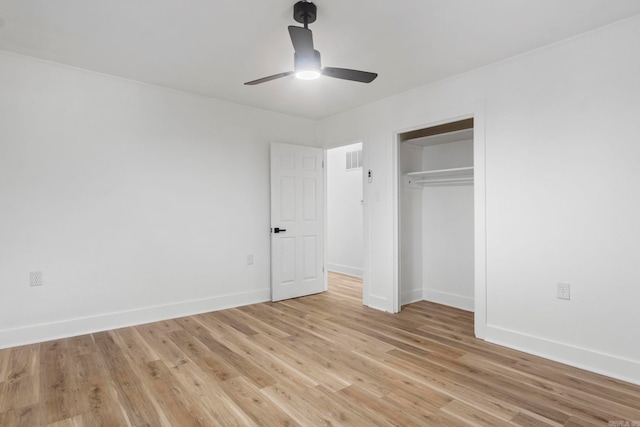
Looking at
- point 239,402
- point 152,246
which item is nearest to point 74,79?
point 152,246

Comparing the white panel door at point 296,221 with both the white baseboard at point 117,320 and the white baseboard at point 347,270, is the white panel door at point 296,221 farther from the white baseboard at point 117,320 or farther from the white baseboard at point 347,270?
the white baseboard at point 347,270

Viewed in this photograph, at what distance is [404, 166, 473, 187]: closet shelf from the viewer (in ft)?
13.2

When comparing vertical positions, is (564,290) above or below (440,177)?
below

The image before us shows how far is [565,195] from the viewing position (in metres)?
2.76

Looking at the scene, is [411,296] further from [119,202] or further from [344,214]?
[119,202]

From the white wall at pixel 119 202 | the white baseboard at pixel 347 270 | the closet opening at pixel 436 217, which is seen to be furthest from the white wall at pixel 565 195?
the white baseboard at pixel 347 270

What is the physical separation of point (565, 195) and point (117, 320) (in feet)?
14.1

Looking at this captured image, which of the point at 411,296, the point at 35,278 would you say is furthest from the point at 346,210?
the point at 35,278

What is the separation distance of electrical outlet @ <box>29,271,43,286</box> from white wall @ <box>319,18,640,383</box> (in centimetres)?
416

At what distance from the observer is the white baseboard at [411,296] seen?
14.5 feet

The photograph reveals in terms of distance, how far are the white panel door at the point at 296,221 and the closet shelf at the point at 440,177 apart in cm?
134

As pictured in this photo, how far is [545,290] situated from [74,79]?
4702 mm

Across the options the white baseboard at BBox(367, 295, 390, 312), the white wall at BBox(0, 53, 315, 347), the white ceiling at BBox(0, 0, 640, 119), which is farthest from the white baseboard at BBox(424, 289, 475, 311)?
the white ceiling at BBox(0, 0, 640, 119)

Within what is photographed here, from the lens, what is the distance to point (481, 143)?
10.7ft
